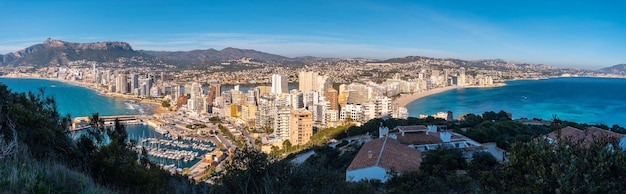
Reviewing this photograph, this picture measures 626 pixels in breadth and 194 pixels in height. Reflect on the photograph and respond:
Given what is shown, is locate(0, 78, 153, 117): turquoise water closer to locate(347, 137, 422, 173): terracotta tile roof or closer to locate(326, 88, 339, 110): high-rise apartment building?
locate(326, 88, 339, 110): high-rise apartment building

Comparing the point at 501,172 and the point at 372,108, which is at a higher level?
the point at 501,172

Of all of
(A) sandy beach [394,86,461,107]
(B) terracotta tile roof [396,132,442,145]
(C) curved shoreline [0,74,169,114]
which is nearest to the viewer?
(B) terracotta tile roof [396,132,442,145]

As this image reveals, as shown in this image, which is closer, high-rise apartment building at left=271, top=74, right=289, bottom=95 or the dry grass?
the dry grass

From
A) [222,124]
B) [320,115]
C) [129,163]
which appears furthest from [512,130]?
[222,124]

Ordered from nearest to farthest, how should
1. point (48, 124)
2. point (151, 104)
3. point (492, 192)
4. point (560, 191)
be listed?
point (560, 191) < point (492, 192) < point (48, 124) < point (151, 104)

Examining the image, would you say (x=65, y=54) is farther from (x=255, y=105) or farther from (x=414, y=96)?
(x=414, y=96)

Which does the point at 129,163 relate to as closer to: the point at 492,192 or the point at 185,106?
the point at 492,192

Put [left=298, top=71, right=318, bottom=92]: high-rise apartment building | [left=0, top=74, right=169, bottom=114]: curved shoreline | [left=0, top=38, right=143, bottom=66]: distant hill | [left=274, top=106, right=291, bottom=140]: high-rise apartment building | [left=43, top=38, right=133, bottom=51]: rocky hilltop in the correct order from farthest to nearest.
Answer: [left=43, top=38, right=133, bottom=51]: rocky hilltop < [left=0, top=38, right=143, bottom=66]: distant hill < [left=298, top=71, right=318, bottom=92]: high-rise apartment building < [left=0, top=74, right=169, bottom=114]: curved shoreline < [left=274, top=106, right=291, bottom=140]: high-rise apartment building

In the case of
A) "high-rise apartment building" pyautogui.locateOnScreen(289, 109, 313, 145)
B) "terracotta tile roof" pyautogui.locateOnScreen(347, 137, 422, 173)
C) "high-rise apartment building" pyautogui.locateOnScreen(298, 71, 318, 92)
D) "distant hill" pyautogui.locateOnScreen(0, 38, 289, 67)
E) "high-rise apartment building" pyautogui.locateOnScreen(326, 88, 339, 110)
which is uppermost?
"distant hill" pyautogui.locateOnScreen(0, 38, 289, 67)

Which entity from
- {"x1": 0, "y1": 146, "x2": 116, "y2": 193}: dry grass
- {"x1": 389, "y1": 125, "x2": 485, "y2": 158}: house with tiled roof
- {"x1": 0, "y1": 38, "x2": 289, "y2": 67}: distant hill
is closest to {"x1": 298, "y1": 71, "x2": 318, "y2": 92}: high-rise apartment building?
{"x1": 389, "y1": 125, "x2": 485, "y2": 158}: house with tiled roof
